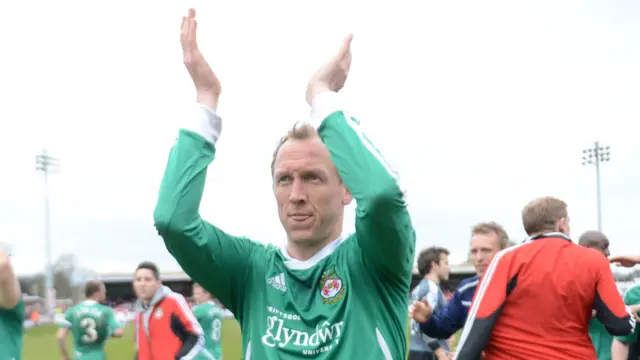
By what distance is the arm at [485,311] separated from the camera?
158 inches

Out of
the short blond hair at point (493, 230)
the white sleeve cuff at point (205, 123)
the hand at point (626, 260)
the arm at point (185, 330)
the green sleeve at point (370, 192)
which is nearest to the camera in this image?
the green sleeve at point (370, 192)

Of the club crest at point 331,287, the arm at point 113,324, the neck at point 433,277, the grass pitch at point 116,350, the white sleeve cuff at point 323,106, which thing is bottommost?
the grass pitch at point 116,350

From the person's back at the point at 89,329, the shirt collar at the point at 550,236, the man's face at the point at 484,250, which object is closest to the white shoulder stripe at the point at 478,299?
the shirt collar at the point at 550,236

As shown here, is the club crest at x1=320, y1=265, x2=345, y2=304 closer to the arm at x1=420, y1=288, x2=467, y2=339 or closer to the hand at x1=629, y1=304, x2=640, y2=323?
the arm at x1=420, y1=288, x2=467, y2=339

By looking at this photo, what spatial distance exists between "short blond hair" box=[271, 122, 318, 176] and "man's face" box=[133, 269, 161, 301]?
5.87 metres

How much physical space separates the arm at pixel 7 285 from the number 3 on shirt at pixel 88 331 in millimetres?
4917

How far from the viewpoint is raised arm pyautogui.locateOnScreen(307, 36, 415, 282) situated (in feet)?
6.22

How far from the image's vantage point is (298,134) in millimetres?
2213

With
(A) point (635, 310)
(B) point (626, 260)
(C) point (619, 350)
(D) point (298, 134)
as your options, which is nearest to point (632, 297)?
(A) point (635, 310)

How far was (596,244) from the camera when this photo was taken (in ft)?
20.3

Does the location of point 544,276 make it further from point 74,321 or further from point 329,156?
point 74,321

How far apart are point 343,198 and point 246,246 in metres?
0.40

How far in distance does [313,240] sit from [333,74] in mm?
522

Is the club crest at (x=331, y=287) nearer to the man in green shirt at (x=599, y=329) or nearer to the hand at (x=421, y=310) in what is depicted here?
the hand at (x=421, y=310)
